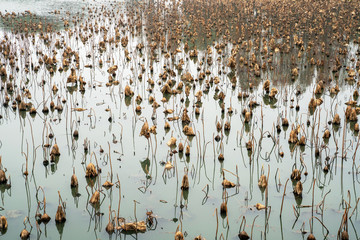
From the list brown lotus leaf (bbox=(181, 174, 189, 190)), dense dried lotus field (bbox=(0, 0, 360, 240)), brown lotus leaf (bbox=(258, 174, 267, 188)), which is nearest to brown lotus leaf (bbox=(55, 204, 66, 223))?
dense dried lotus field (bbox=(0, 0, 360, 240))

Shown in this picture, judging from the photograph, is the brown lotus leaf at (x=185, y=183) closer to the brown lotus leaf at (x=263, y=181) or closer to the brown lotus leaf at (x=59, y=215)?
the brown lotus leaf at (x=263, y=181)

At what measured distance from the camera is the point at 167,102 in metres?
7.59

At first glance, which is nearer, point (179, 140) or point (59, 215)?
point (59, 215)

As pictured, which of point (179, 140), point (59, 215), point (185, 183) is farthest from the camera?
point (179, 140)

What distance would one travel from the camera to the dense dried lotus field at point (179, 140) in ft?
13.2

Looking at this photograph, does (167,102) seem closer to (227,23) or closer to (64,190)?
(64,190)

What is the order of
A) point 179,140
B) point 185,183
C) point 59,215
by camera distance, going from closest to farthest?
point 59,215
point 185,183
point 179,140

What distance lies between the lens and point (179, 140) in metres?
5.97


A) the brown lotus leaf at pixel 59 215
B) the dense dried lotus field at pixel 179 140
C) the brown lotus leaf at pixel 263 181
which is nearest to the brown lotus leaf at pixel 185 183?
the dense dried lotus field at pixel 179 140

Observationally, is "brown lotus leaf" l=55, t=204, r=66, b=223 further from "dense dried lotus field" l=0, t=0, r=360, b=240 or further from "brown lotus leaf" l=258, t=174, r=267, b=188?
"brown lotus leaf" l=258, t=174, r=267, b=188

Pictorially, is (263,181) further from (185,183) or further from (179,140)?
(179,140)

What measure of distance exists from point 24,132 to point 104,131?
3.96 feet

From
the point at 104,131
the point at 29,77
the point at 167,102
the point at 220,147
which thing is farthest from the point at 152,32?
the point at 220,147

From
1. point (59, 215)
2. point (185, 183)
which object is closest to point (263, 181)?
point (185, 183)
